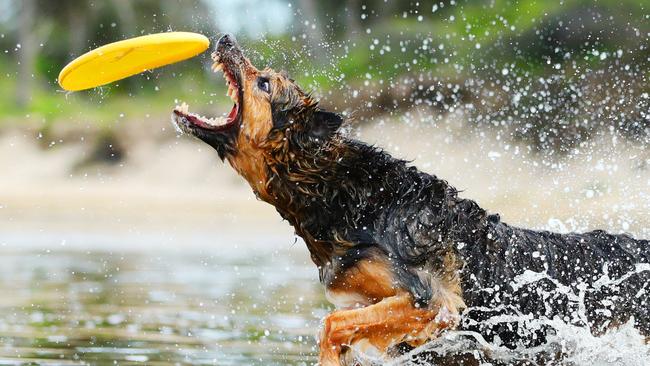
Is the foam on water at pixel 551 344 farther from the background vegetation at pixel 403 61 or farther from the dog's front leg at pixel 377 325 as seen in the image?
the background vegetation at pixel 403 61

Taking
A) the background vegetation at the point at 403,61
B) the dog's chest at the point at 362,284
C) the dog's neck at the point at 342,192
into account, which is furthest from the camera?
the background vegetation at the point at 403,61

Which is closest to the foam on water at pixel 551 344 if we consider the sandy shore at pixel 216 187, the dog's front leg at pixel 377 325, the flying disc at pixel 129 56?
the dog's front leg at pixel 377 325

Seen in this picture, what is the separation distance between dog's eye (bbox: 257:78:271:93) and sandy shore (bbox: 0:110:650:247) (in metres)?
2.79

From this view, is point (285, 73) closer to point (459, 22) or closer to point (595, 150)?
point (595, 150)

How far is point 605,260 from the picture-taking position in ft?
20.2

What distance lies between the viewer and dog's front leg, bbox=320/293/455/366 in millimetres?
5676

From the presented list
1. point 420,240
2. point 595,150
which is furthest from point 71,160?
point 420,240

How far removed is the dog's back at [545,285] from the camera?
5.98 meters

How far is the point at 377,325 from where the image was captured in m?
5.68

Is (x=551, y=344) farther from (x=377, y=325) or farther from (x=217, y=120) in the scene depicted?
(x=217, y=120)

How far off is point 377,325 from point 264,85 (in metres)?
1.44

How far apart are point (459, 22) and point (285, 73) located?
18202mm

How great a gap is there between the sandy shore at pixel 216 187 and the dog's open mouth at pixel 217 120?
2925mm

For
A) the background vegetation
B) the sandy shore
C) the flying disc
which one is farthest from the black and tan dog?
the background vegetation
